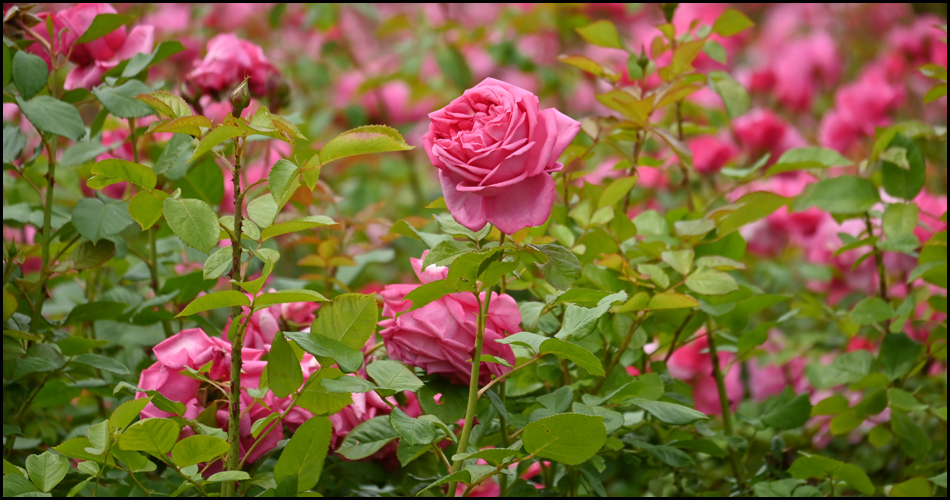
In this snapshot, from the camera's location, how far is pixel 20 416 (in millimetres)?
655

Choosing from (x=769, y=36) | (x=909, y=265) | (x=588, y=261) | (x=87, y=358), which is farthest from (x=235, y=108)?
(x=769, y=36)

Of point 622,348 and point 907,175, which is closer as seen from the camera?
point 622,348

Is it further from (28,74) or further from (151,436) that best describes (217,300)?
(28,74)

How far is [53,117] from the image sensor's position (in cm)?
63

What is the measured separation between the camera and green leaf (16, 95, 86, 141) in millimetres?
620

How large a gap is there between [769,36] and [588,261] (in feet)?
7.28

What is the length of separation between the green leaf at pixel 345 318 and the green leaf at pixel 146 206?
13 centimetres

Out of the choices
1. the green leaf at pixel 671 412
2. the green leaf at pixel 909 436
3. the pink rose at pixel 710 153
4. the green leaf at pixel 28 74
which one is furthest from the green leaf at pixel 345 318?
the pink rose at pixel 710 153

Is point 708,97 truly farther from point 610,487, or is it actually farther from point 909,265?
point 610,487

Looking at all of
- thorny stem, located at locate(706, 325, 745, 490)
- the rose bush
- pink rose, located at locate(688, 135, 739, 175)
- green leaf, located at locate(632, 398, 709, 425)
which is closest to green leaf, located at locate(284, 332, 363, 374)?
the rose bush

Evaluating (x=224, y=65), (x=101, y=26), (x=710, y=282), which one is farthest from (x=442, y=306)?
(x=224, y=65)

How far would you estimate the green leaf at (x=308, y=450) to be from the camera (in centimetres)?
52

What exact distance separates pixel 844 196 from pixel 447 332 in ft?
1.68

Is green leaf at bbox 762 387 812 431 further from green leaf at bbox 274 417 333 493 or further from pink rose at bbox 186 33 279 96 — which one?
pink rose at bbox 186 33 279 96
